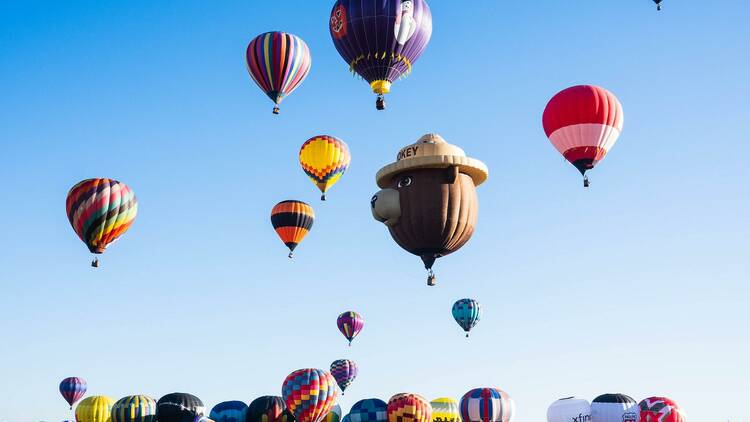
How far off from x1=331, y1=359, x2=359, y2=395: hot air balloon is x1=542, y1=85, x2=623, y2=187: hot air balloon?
26.0 m

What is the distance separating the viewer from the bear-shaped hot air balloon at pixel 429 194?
1605 centimetres

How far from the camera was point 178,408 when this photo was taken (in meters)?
32.0

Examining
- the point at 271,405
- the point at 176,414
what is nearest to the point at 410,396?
the point at 271,405

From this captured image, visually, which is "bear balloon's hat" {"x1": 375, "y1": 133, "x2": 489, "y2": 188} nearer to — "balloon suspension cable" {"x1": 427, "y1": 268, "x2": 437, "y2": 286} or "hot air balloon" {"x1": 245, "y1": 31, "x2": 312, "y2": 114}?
"balloon suspension cable" {"x1": 427, "y1": 268, "x2": 437, "y2": 286}

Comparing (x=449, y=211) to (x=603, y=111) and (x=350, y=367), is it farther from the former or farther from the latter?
(x=350, y=367)

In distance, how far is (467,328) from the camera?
42438 mm

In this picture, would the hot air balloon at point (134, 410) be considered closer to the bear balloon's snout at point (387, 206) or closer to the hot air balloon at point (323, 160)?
the hot air balloon at point (323, 160)

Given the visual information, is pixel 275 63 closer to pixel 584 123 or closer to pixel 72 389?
pixel 584 123

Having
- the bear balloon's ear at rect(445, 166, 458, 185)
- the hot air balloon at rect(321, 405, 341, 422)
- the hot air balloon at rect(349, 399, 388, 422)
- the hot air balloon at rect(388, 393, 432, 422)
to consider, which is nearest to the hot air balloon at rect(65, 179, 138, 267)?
the hot air balloon at rect(321, 405, 341, 422)

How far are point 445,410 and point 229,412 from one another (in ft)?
32.4

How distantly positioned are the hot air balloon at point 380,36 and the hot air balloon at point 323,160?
459 inches

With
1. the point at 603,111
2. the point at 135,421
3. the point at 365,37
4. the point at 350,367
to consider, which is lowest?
the point at 135,421

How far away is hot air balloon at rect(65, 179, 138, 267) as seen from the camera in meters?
26.8

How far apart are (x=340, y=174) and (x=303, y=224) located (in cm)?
379
